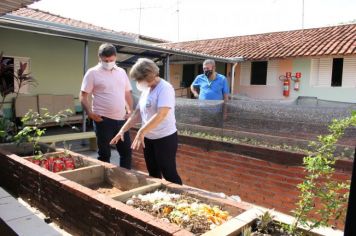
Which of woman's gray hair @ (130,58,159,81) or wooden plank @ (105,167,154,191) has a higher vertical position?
woman's gray hair @ (130,58,159,81)

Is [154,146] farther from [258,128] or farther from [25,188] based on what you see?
[258,128]

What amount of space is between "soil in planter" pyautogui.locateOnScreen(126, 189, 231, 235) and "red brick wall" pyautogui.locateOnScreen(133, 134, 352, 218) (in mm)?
2134

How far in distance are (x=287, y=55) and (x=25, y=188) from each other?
34.8 feet

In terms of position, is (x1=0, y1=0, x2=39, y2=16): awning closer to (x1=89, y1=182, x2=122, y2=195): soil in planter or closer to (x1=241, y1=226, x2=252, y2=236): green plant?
(x1=89, y1=182, x2=122, y2=195): soil in planter

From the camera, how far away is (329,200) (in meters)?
1.95

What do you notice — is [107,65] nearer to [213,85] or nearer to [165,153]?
[165,153]

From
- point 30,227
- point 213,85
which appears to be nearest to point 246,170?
point 213,85

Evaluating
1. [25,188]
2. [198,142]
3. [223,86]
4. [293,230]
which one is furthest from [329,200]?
[223,86]

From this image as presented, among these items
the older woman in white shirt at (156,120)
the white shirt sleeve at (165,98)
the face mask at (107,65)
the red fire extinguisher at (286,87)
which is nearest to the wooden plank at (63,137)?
the face mask at (107,65)

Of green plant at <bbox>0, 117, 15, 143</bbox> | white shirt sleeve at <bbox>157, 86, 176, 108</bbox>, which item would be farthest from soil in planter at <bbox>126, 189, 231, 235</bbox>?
green plant at <bbox>0, 117, 15, 143</bbox>

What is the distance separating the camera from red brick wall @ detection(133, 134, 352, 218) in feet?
13.7

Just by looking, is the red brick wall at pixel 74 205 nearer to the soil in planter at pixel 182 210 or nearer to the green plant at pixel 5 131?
the soil in planter at pixel 182 210

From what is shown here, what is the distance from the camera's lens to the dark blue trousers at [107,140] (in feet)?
12.5

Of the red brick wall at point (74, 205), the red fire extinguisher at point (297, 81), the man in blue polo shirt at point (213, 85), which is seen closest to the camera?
the red brick wall at point (74, 205)
